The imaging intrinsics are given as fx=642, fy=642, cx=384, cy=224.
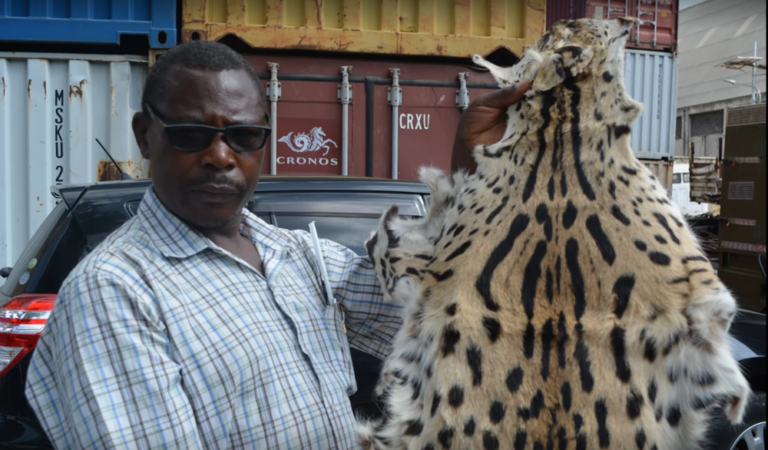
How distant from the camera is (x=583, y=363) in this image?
3.40 ft

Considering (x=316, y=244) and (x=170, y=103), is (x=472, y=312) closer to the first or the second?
(x=316, y=244)

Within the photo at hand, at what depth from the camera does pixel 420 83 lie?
6.24 meters

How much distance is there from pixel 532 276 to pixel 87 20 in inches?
235

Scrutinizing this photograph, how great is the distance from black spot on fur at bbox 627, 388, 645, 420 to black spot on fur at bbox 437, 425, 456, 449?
0.92 ft

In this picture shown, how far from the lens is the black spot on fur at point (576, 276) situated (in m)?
1.05

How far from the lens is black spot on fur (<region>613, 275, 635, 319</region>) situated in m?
1.04

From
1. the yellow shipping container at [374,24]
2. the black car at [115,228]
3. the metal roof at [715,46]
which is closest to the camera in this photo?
the black car at [115,228]

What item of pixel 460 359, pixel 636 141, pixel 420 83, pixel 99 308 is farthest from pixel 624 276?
pixel 636 141

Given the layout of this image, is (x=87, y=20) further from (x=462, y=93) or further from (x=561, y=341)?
(x=561, y=341)

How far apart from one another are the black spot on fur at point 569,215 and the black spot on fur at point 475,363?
0.25m

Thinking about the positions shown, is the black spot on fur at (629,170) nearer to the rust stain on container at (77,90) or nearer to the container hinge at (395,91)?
the container hinge at (395,91)

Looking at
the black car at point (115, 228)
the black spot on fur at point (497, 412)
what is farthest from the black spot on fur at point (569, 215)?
the black car at point (115, 228)

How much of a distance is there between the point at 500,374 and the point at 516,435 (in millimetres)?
98

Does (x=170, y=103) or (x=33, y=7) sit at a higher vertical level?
(x=33, y=7)
